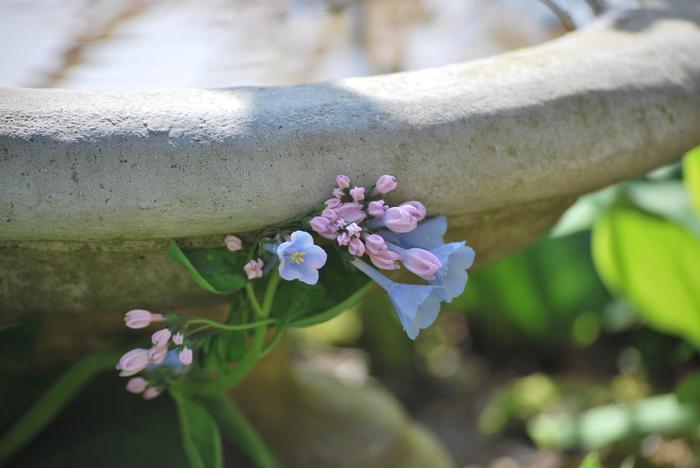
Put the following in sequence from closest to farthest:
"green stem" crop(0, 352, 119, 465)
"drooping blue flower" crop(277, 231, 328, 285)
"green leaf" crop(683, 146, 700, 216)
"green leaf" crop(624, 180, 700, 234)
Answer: "drooping blue flower" crop(277, 231, 328, 285) → "green stem" crop(0, 352, 119, 465) → "green leaf" crop(683, 146, 700, 216) → "green leaf" crop(624, 180, 700, 234)

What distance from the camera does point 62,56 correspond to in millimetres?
1270

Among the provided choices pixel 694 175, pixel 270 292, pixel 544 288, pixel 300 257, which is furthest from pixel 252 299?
pixel 544 288

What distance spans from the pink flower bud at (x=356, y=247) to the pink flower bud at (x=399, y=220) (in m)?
0.04

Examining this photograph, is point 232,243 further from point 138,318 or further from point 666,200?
point 666,200

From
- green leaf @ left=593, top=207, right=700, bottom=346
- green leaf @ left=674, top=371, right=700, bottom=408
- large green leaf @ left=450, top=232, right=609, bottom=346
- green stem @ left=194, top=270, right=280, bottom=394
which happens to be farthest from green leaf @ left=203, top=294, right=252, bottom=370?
large green leaf @ left=450, top=232, right=609, bottom=346

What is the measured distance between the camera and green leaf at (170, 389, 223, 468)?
3.44 ft

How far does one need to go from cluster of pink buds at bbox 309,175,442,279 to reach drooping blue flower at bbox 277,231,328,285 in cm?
3

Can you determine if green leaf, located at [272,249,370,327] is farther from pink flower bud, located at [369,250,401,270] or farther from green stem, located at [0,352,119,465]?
green stem, located at [0,352,119,465]

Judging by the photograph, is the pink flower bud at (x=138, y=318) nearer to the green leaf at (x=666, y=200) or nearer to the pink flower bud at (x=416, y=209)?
the pink flower bud at (x=416, y=209)

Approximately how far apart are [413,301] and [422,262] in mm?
41

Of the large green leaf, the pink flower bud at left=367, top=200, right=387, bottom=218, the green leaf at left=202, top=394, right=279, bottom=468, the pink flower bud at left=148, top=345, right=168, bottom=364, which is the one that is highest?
the pink flower bud at left=367, top=200, right=387, bottom=218

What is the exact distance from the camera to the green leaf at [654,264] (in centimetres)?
160

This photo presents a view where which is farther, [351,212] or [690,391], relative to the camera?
[690,391]

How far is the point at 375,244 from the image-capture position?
87cm
